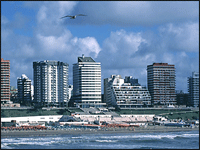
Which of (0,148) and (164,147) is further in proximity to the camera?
(164,147)

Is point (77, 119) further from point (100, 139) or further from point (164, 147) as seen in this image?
point (164, 147)

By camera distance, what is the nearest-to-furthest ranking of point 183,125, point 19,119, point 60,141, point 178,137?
1. point 60,141
2. point 178,137
3. point 183,125
4. point 19,119

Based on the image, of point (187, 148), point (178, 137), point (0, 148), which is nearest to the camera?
point (0, 148)

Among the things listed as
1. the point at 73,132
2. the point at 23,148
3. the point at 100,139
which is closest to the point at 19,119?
the point at 73,132

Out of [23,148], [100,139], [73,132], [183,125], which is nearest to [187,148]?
[100,139]

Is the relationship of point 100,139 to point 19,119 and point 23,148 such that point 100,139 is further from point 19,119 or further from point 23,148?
point 19,119

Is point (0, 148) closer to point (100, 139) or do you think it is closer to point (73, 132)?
point (100, 139)

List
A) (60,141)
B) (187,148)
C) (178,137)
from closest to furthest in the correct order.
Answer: (187,148) < (60,141) < (178,137)

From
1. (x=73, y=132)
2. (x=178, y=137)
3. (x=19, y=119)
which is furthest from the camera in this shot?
(x=19, y=119)

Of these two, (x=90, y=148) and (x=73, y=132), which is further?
(x=73, y=132)
